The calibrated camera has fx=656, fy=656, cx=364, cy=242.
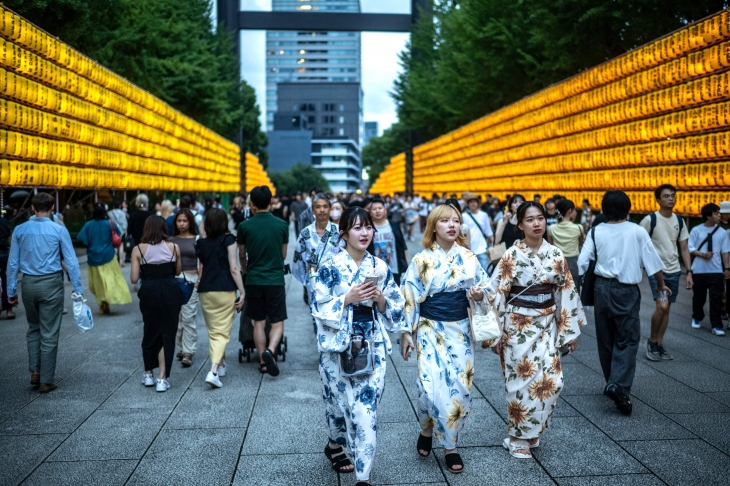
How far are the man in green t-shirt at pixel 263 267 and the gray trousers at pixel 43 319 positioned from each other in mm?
1821

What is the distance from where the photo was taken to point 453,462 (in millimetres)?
4281

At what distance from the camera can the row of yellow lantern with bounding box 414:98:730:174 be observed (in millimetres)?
11758

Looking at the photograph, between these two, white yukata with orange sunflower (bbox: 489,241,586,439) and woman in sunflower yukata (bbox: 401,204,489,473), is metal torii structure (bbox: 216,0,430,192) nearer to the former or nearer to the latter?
white yukata with orange sunflower (bbox: 489,241,586,439)

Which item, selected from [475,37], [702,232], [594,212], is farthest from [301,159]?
[702,232]

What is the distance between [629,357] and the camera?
546 cm

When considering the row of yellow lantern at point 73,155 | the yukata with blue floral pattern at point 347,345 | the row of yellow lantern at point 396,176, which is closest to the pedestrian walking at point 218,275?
the yukata with blue floral pattern at point 347,345

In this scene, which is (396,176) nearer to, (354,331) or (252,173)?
(252,173)

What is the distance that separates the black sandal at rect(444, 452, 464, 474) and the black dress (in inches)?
121

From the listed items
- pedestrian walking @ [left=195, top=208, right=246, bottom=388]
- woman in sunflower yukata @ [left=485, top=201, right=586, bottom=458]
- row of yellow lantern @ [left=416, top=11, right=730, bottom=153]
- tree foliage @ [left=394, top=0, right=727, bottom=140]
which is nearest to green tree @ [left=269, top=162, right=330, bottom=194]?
tree foliage @ [left=394, top=0, right=727, bottom=140]

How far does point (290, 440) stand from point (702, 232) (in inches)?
250

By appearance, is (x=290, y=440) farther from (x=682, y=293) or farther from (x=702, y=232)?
(x=682, y=293)

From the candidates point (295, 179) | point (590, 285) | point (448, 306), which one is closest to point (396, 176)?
point (295, 179)

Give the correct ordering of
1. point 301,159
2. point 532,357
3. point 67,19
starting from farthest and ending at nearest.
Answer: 1. point 301,159
2. point 67,19
3. point 532,357

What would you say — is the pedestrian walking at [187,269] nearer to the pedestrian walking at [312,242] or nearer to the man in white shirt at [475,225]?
the pedestrian walking at [312,242]
